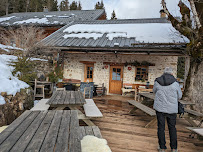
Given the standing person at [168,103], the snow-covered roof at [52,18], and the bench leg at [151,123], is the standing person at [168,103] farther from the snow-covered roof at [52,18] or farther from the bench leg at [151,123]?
the snow-covered roof at [52,18]

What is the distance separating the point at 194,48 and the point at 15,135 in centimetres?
512

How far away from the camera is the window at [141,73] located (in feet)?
25.8

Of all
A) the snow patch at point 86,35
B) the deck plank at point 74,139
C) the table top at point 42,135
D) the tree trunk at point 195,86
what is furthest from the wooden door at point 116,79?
the deck plank at point 74,139

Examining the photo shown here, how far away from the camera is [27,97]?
4609mm

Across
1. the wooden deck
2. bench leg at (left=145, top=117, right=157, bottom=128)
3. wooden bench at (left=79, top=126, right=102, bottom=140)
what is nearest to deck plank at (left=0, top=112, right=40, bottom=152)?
wooden bench at (left=79, top=126, right=102, bottom=140)

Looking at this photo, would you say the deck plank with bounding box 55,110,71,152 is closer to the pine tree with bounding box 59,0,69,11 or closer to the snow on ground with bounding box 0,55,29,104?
the snow on ground with bounding box 0,55,29,104

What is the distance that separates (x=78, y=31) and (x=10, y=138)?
8011 mm

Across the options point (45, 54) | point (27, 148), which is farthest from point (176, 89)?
point (45, 54)

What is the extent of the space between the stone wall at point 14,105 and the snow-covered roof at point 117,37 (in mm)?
3309

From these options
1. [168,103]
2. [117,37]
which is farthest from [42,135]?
[117,37]

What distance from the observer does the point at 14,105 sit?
4.00 m

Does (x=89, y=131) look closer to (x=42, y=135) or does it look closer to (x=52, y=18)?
(x=42, y=135)

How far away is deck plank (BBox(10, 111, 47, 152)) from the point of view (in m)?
1.18

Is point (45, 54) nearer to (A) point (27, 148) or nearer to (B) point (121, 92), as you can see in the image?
(B) point (121, 92)
